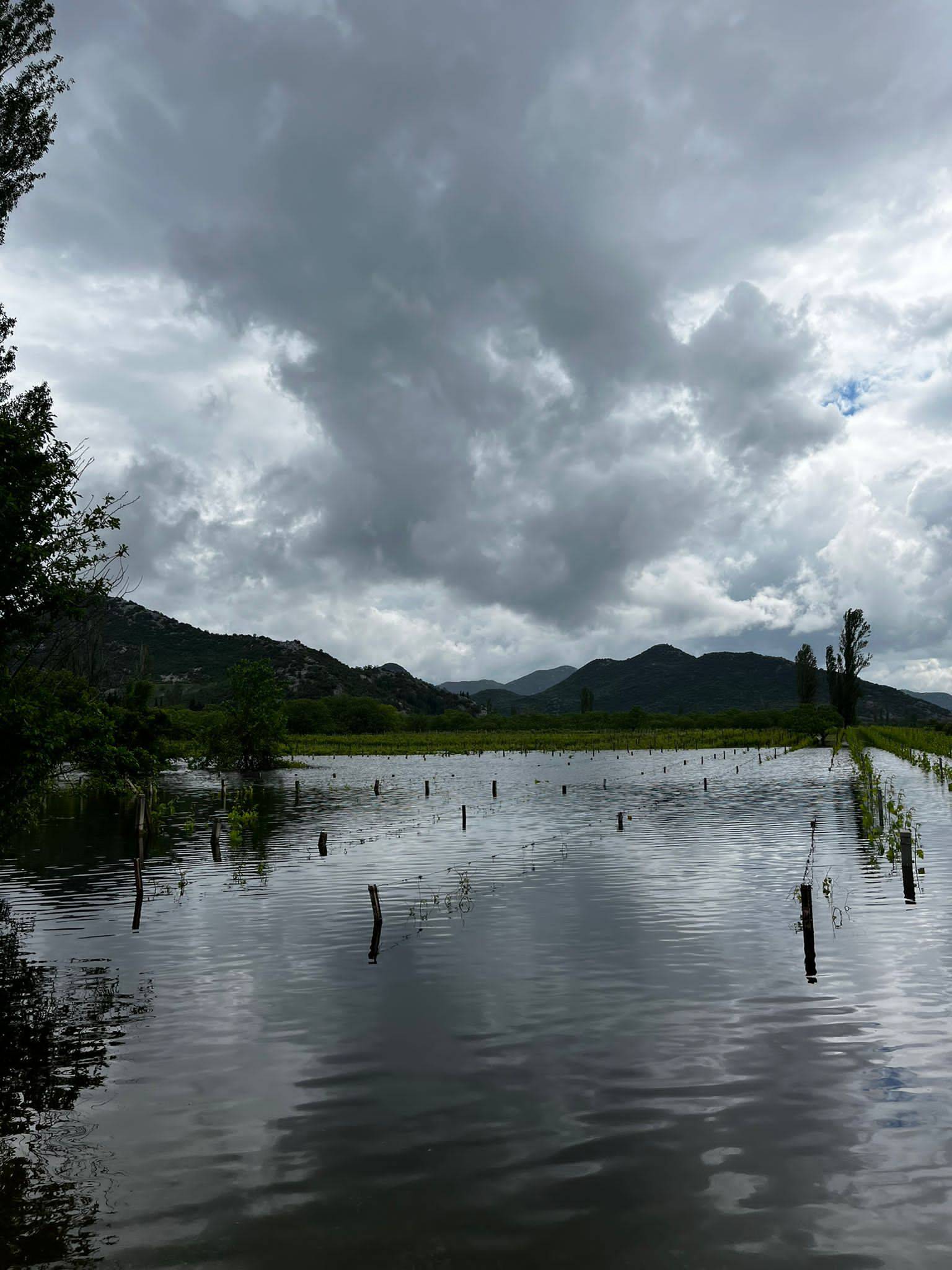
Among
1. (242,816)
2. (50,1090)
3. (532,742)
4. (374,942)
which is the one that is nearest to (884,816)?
(374,942)

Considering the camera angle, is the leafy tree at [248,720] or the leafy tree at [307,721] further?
the leafy tree at [307,721]

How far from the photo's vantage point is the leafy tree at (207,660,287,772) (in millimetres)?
85625

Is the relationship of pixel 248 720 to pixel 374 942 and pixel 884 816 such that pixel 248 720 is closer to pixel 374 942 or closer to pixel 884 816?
pixel 884 816

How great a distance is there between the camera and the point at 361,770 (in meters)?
93.8

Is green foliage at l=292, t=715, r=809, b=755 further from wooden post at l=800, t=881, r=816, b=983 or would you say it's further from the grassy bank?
wooden post at l=800, t=881, r=816, b=983

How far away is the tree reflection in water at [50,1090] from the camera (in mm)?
9484

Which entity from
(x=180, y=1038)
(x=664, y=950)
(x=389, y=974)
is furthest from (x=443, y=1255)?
(x=664, y=950)

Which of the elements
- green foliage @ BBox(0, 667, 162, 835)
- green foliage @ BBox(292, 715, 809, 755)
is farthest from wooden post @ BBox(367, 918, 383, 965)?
green foliage @ BBox(292, 715, 809, 755)

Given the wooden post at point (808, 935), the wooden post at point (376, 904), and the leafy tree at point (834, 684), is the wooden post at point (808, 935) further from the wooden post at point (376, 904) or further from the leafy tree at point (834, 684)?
the leafy tree at point (834, 684)

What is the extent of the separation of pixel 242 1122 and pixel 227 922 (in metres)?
12.8

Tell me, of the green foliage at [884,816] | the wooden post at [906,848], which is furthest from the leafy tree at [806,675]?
the wooden post at [906,848]

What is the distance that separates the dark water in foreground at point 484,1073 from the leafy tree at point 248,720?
5542 centimetres

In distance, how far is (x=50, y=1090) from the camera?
524 inches

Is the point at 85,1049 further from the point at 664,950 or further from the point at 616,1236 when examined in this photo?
the point at 664,950
